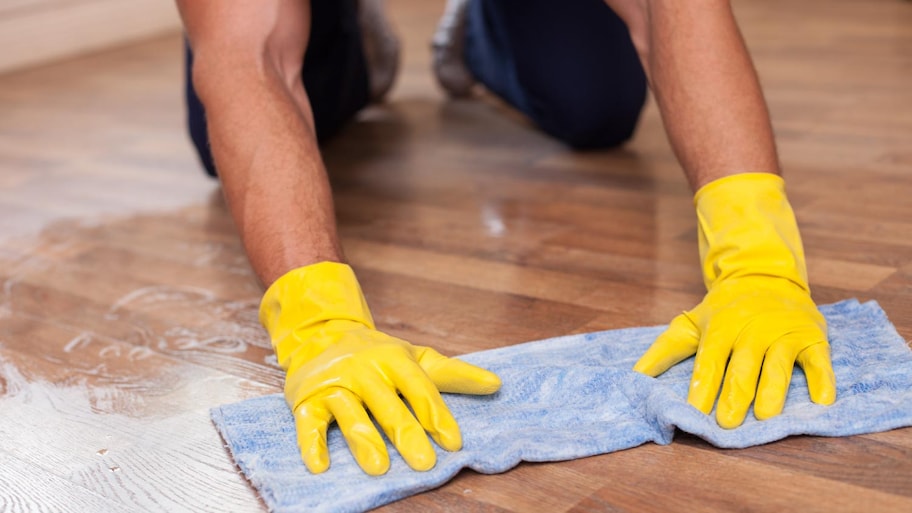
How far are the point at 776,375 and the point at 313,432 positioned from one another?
1.28ft

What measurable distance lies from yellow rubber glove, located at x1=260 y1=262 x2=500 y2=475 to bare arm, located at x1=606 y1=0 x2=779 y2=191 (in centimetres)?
35

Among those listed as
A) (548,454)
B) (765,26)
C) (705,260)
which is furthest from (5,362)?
(765,26)

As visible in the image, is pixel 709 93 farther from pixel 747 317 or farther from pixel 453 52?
pixel 453 52

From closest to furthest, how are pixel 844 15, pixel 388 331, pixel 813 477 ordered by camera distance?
pixel 813 477
pixel 388 331
pixel 844 15

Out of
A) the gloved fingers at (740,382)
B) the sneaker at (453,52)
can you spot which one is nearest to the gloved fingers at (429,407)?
the gloved fingers at (740,382)

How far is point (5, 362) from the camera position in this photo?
1.21m

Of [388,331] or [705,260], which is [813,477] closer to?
[705,260]

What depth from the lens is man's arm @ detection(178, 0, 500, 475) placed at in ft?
2.93

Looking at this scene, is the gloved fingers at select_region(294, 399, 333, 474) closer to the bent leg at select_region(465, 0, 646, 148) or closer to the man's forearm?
the man's forearm

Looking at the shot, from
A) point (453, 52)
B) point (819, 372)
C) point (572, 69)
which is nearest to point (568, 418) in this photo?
point (819, 372)

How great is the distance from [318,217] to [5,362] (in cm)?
42

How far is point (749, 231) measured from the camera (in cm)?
103

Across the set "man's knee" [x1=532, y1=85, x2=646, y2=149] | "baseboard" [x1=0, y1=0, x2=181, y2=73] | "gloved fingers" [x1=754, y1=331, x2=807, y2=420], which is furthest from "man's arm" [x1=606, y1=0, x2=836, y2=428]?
"baseboard" [x1=0, y1=0, x2=181, y2=73]

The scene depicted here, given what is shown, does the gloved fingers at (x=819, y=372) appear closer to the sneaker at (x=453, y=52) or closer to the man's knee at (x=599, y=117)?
the man's knee at (x=599, y=117)
